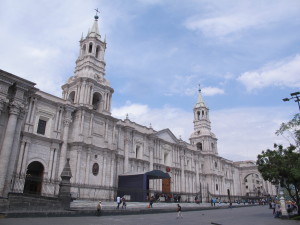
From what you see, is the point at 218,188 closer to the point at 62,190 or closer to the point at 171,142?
the point at 171,142

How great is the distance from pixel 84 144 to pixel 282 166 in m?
19.3

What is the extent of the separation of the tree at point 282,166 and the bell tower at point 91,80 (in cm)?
1885

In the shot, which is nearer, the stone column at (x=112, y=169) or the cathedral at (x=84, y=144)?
the cathedral at (x=84, y=144)

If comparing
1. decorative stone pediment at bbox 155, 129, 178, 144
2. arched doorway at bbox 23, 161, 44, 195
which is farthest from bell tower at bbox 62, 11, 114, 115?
decorative stone pediment at bbox 155, 129, 178, 144

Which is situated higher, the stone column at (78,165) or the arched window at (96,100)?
the arched window at (96,100)

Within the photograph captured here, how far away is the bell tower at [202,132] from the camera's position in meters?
54.6

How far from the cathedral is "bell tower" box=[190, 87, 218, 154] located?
31.3 feet

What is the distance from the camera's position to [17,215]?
45.2 feet

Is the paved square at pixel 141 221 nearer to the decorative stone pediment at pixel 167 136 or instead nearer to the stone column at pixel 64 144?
the stone column at pixel 64 144

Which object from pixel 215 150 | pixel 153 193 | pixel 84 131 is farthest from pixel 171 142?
pixel 84 131

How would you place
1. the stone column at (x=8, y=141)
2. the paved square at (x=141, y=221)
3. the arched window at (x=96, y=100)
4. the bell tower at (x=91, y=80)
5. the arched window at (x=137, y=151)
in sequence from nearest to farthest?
the paved square at (x=141, y=221) < the stone column at (x=8, y=141) < the bell tower at (x=91, y=80) < the arched window at (x=96, y=100) < the arched window at (x=137, y=151)

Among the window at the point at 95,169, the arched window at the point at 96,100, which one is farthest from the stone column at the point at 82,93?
the window at the point at 95,169

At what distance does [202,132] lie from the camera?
55.5 m

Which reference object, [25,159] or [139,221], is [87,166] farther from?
[139,221]
